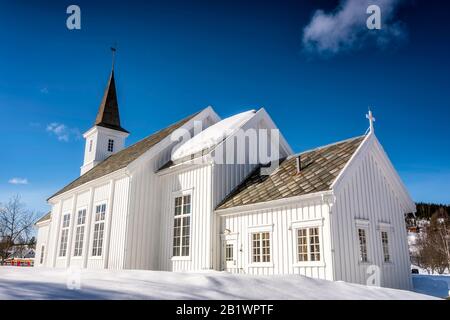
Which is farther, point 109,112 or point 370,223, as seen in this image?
point 109,112

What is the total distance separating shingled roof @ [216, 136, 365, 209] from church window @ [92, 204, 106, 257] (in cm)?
671

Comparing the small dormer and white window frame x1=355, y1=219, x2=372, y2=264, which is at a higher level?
the small dormer

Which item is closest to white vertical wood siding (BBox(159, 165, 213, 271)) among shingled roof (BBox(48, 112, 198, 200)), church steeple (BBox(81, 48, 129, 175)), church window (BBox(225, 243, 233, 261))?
church window (BBox(225, 243, 233, 261))

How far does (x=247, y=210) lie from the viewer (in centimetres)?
1330

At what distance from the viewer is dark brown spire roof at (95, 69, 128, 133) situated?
29.1 metres

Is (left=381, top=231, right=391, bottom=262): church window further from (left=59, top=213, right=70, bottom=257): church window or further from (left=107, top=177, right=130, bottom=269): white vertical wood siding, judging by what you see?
(left=59, top=213, right=70, bottom=257): church window

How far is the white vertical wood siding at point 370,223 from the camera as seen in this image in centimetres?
1102

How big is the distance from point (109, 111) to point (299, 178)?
21339mm

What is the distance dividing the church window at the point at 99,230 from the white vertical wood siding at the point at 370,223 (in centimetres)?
1125

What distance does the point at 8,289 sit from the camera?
4.04 meters

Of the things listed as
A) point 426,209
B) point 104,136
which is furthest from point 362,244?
point 426,209

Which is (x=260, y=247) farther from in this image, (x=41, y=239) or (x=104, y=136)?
(x=41, y=239)

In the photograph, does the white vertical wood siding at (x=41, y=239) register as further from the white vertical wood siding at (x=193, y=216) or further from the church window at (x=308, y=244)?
the church window at (x=308, y=244)

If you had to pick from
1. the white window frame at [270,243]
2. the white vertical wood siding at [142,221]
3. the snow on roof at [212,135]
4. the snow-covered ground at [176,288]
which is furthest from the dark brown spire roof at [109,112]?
the snow-covered ground at [176,288]
